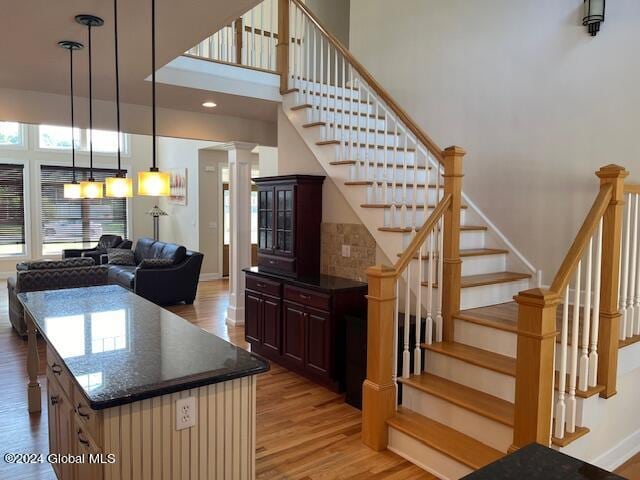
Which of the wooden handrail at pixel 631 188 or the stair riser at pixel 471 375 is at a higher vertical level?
the wooden handrail at pixel 631 188

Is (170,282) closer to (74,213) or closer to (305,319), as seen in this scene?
(305,319)

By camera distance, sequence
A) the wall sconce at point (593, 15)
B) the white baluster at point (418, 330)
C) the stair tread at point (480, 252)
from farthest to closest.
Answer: the stair tread at point (480, 252) → the wall sconce at point (593, 15) → the white baluster at point (418, 330)

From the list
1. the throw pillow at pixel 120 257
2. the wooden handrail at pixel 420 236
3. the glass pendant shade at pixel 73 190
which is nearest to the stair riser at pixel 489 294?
the wooden handrail at pixel 420 236

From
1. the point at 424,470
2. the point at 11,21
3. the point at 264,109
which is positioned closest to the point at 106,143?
the point at 264,109

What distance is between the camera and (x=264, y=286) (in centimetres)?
493

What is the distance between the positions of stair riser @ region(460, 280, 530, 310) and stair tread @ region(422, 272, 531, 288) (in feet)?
0.12

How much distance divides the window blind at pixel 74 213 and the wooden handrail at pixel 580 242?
33.7 ft

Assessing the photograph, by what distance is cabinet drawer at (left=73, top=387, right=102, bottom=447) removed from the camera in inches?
66.7

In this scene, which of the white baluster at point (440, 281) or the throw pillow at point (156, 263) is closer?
the white baluster at point (440, 281)

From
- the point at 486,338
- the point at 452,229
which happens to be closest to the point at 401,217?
the point at 452,229

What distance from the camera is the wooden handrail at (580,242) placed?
96.1 inches

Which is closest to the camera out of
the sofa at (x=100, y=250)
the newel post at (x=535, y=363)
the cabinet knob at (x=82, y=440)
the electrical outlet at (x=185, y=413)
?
the electrical outlet at (x=185, y=413)

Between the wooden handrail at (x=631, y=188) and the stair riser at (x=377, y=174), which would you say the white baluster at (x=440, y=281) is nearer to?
the stair riser at (x=377, y=174)

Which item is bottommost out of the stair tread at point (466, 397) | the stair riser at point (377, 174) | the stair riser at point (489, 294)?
the stair tread at point (466, 397)
